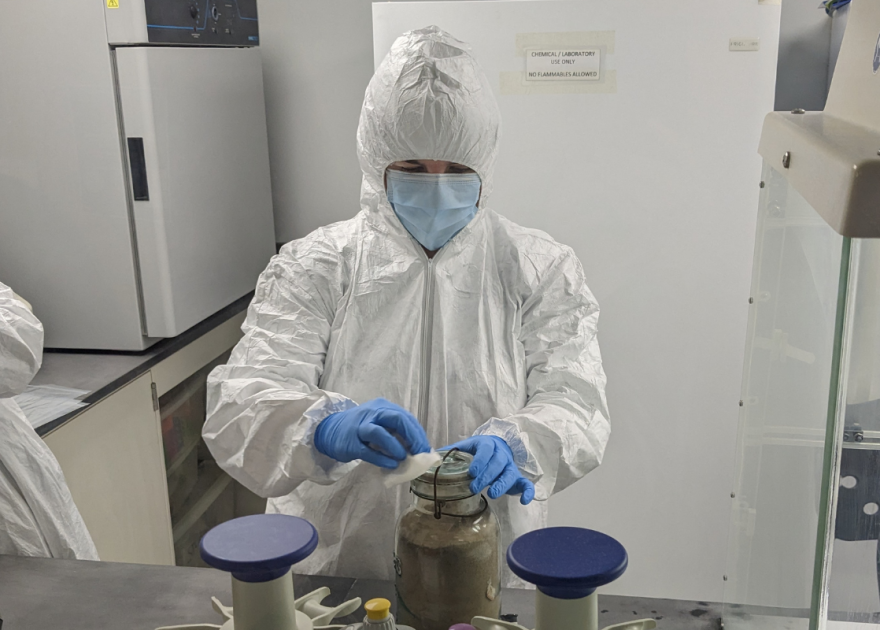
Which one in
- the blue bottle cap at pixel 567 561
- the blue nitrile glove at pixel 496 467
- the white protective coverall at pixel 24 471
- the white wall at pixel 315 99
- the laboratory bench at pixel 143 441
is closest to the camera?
the blue bottle cap at pixel 567 561

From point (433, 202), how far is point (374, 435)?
0.42m

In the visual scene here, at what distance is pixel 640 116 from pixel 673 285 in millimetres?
386

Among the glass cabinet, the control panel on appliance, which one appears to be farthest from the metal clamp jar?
the control panel on appliance

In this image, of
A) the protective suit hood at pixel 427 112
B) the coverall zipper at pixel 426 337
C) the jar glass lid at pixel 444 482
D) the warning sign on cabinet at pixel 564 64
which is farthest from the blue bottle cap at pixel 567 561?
the warning sign on cabinet at pixel 564 64

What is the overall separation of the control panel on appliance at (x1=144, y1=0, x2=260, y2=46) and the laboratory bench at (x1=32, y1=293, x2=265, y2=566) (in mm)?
673

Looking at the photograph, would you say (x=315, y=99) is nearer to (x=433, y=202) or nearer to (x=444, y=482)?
(x=433, y=202)

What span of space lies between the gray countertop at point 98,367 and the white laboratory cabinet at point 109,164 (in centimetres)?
3

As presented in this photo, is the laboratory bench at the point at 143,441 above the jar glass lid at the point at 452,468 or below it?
below

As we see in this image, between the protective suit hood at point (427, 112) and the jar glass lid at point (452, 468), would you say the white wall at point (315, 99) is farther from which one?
the jar glass lid at point (452, 468)

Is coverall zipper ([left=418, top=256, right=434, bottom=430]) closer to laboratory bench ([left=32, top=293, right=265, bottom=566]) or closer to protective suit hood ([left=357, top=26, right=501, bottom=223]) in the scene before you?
protective suit hood ([left=357, top=26, right=501, bottom=223])

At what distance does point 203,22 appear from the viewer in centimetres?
180

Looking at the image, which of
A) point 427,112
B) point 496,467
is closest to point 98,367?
point 427,112

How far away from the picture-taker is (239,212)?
206cm

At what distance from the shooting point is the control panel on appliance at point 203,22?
5.23 feet
